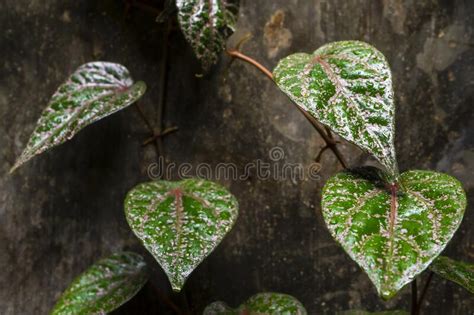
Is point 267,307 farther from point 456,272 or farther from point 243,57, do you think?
point 243,57

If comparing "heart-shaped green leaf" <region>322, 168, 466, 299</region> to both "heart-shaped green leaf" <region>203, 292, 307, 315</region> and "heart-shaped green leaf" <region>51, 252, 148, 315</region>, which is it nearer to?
"heart-shaped green leaf" <region>203, 292, 307, 315</region>

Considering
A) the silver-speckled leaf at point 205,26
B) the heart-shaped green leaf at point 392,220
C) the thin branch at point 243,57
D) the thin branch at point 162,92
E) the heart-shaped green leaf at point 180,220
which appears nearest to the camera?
the heart-shaped green leaf at point 392,220

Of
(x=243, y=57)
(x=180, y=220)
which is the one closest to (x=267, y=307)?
(x=180, y=220)

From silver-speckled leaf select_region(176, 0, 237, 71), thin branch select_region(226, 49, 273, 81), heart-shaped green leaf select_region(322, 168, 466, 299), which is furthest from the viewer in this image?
thin branch select_region(226, 49, 273, 81)

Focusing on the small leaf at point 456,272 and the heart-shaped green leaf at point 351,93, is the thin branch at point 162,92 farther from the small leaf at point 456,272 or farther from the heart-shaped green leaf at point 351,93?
the small leaf at point 456,272

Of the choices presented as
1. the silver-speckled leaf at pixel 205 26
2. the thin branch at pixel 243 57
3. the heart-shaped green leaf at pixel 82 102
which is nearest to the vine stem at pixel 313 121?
the thin branch at pixel 243 57

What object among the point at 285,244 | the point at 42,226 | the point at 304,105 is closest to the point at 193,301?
the point at 285,244

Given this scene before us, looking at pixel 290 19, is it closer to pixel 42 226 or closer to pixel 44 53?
pixel 44 53

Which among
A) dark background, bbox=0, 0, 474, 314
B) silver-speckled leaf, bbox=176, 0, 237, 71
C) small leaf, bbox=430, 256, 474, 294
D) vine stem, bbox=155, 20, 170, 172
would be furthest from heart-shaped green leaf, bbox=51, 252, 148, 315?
small leaf, bbox=430, 256, 474, 294
